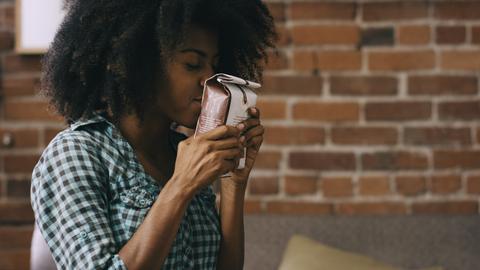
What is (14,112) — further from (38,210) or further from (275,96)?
(38,210)

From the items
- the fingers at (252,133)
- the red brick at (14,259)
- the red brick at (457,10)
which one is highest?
the red brick at (457,10)

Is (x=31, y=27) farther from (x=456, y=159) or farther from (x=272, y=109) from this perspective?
(x=456, y=159)

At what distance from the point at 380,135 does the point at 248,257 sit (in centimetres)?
55

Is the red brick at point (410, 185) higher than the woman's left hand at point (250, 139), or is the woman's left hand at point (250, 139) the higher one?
the woman's left hand at point (250, 139)

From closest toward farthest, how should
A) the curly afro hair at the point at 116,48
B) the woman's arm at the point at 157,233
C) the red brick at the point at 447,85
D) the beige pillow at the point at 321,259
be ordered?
the woman's arm at the point at 157,233
the curly afro hair at the point at 116,48
the beige pillow at the point at 321,259
the red brick at the point at 447,85

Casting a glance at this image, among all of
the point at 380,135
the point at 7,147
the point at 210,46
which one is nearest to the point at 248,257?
the point at 380,135

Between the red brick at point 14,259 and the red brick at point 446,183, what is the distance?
123 centimetres

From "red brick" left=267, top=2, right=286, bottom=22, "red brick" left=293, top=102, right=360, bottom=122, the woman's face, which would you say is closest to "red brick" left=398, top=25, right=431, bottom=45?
"red brick" left=293, top=102, right=360, bottom=122

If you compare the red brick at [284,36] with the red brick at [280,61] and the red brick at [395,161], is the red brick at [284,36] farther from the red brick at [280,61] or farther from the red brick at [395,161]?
the red brick at [395,161]

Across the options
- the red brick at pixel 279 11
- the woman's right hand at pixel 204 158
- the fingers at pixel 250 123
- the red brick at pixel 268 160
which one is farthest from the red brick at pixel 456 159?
the woman's right hand at pixel 204 158

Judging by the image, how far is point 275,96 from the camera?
185 cm

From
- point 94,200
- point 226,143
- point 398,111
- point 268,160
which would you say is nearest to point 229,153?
point 226,143

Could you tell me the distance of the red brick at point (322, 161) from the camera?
184cm

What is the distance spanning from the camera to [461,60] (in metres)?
1.82
